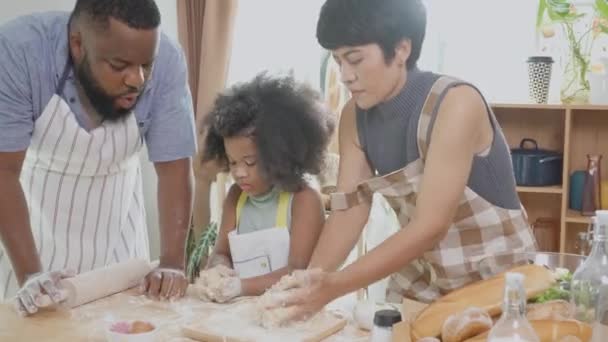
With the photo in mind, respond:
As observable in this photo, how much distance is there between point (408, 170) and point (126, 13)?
625 mm

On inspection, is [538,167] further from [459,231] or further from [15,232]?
[15,232]

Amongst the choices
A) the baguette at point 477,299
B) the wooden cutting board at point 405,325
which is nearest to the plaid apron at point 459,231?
the wooden cutting board at point 405,325

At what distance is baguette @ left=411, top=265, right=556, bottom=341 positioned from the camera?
1065 millimetres

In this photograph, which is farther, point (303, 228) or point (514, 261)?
point (303, 228)

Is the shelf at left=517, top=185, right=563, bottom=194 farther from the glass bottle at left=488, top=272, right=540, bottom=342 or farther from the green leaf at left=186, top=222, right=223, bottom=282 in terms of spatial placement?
the glass bottle at left=488, top=272, right=540, bottom=342

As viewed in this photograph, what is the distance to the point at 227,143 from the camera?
173 centimetres

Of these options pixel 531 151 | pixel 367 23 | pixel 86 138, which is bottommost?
pixel 531 151

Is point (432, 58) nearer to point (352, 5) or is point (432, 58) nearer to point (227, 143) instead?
point (227, 143)

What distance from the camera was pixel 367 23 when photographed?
4.25 ft

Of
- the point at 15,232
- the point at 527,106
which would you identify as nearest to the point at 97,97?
the point at 15,232

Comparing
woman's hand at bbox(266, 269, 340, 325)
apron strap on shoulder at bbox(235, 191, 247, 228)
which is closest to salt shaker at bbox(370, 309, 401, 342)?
woman's hand at bbox(266, 269, 340, 325)

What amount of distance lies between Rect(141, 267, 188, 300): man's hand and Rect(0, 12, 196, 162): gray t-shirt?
368 millimetres

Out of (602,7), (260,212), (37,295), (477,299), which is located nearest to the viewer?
(477,299)

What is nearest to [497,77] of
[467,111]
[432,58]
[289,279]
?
[432,58]
